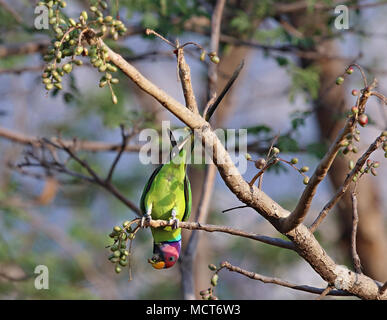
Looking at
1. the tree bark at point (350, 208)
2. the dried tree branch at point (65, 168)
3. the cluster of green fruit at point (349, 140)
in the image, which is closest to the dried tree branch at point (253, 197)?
the cluster of green fruit at point (349, 140)

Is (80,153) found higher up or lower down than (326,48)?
lower down

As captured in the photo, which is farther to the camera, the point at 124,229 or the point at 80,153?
the point at 80,153

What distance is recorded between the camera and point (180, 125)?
524 cm

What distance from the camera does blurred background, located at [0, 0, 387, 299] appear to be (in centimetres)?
465

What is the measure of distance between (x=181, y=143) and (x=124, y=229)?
2.03ft

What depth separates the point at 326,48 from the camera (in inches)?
252


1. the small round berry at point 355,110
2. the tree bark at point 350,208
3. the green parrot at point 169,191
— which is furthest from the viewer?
the tree bark at point 350,208

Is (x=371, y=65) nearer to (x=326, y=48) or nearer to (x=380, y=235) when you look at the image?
(x=326, y=48)

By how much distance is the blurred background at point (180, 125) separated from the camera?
15.3 ft

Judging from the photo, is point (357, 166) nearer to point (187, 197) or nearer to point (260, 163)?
point (260, 163)

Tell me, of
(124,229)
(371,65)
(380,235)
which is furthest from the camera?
(380,235)

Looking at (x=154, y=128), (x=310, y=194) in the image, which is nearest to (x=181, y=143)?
(x=310, y=194)

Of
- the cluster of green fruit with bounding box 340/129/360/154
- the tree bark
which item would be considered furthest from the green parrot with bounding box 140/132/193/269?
the tree bark

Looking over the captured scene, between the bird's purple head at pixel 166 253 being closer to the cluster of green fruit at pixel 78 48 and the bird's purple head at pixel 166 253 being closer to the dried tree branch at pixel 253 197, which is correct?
the dried tree branch at pixel 253 197
